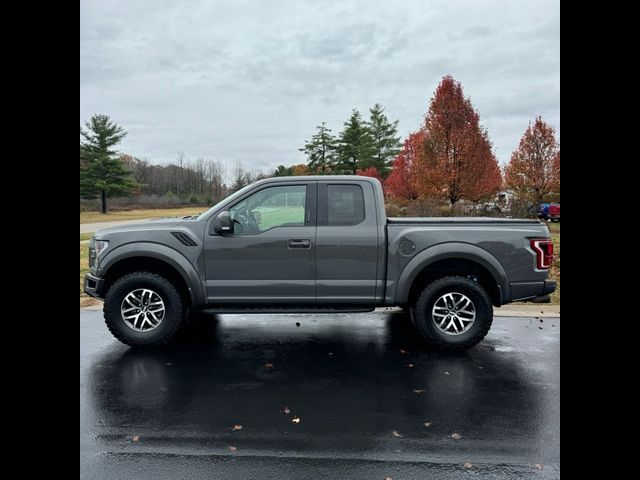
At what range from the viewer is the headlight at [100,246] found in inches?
220

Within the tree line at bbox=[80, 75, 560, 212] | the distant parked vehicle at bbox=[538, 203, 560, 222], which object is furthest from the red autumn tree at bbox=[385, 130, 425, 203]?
the distant parked vehicle at bbox=[538, 203, 560, 222]

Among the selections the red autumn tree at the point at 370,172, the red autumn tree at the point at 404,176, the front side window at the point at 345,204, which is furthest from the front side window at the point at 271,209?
the red autumn tree at the point at 370,172

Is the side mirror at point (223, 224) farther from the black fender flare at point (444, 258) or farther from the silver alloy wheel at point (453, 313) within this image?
the silver alloy wheel at point (453, 313)

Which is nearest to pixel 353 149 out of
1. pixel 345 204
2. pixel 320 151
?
pixel 320 151

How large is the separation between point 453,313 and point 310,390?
7.01ft

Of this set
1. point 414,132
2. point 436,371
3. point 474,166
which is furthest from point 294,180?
point 414,132

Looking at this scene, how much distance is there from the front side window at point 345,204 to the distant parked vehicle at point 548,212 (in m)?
25.3

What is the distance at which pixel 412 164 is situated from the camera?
30.1 metres

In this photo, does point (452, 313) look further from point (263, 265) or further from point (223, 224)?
point (223, 224)

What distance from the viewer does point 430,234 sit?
5508 millimetres

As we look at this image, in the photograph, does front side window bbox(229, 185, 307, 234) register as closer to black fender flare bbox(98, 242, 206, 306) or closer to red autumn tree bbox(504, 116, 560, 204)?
black fender flare bbox(98, 242, 206, 306)

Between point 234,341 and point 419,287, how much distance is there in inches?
95.7

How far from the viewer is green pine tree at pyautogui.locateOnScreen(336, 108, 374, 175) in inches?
1897
